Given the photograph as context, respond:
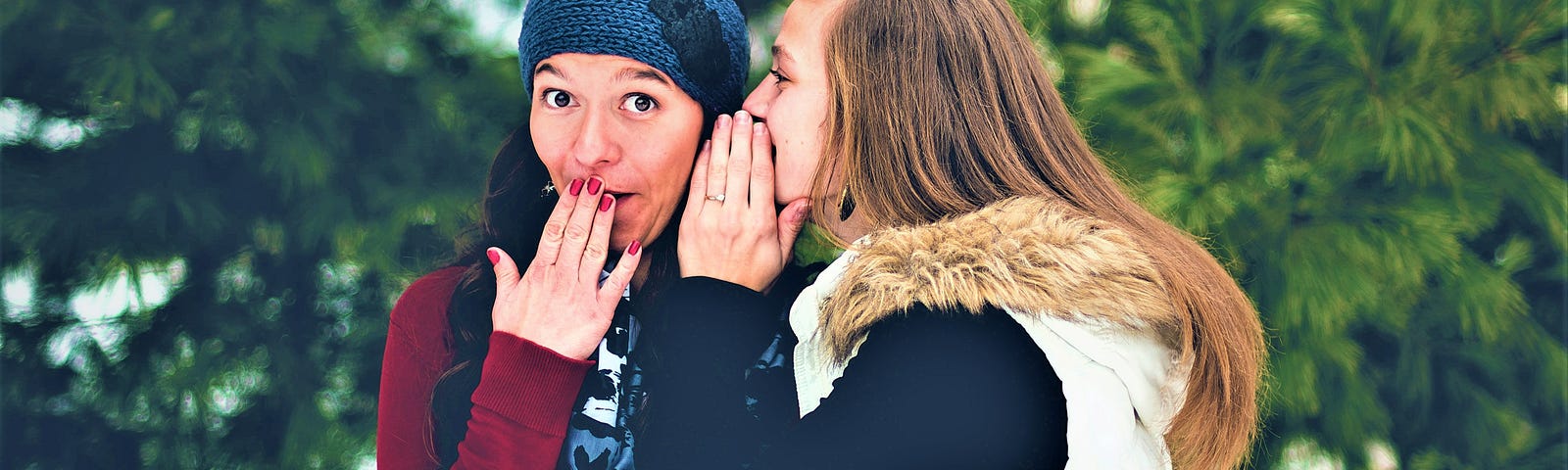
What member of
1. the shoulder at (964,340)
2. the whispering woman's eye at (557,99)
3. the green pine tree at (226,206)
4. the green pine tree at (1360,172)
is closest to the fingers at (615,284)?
the whispering woman's eye at (557,99)

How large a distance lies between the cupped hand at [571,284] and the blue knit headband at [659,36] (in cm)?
17

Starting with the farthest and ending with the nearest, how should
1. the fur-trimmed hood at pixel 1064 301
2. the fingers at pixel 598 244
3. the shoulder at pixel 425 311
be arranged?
the shoulder at pixel 425 311, the fingers at pixel 598 244, the fur-trimmed hood at pixel 1064 301

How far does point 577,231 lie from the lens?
4.54ft

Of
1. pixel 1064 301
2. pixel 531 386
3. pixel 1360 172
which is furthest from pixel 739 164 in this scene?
pixel 1360 172

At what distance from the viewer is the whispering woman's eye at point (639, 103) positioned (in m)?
1.44

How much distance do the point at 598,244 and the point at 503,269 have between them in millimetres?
139

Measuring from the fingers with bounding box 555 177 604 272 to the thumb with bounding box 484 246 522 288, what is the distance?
77 millimetres

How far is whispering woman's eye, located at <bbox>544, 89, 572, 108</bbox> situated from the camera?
1.46 m

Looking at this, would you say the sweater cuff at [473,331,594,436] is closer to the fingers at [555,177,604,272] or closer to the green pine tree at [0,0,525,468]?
the fingers at [555,177,604,272]

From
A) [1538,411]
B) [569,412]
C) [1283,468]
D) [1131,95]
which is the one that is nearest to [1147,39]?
[1131,95]

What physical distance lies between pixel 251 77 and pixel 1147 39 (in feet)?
5.25

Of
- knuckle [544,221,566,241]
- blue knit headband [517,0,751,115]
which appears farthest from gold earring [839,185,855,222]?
knuckle [544,221,566,241]

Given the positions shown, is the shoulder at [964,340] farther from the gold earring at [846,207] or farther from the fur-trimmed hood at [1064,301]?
the gold earring at [846,207]

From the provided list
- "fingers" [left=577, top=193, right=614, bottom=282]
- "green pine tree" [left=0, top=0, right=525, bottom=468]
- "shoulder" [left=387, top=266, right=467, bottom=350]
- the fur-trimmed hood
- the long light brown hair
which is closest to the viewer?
the fur-trimmed hood
